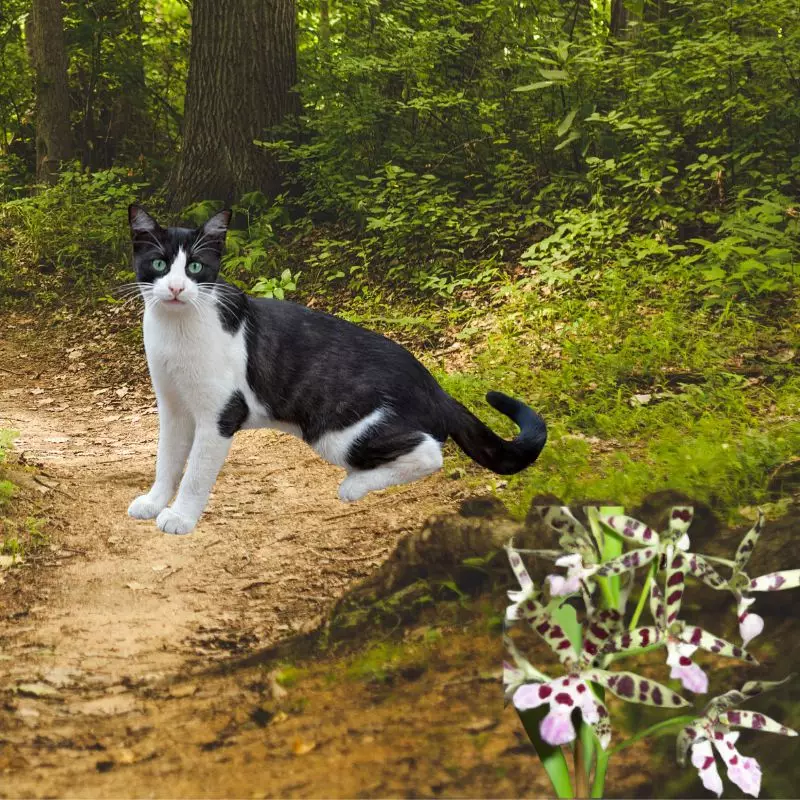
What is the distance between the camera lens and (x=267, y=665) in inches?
107

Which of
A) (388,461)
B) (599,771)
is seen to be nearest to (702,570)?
(599,771)

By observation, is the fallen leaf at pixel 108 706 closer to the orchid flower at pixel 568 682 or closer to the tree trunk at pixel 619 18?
the orchid flower at pixel 568 682

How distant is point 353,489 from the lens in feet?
11.4

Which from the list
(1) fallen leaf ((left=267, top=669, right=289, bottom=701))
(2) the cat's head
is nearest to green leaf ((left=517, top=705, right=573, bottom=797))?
(1) fallen leaf ((left=267, top=669, right=289, bottom=701))

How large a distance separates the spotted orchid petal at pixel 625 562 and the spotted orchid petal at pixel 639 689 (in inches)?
7.7

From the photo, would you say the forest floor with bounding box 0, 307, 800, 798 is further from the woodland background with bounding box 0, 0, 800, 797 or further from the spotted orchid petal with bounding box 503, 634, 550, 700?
the spotted orchid petal with bounding box 503, 634, 550, 700

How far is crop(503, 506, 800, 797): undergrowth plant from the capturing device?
165 centimetres

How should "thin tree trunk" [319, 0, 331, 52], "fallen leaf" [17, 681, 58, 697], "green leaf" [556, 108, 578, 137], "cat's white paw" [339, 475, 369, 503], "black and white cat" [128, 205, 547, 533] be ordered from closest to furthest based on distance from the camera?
"fallen leaf" [17, 681, 58, 697]
"black and white cat" [128, 205, 547, 533]
"cat's white paw" [339, 475, 369, 503]
"green leaf" [556, 108, 578, 137]
"thin tree trunk" [319, 0, 331, 52]

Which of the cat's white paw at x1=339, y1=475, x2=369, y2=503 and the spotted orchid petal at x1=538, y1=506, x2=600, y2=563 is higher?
the spotted orchid petal at x1=538, y1=506, x2=600, y2=563

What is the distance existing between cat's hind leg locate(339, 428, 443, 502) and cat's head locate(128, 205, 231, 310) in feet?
2.70

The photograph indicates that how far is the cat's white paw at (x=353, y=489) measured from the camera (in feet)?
11.4

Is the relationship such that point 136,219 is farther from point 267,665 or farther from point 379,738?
point 379,738

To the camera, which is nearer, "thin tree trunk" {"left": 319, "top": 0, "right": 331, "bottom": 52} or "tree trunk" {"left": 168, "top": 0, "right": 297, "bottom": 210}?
"tree trunk" {"left": 168, "top": 0, "right": 297, "bottom": 210}

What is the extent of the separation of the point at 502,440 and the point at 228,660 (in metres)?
1.29
